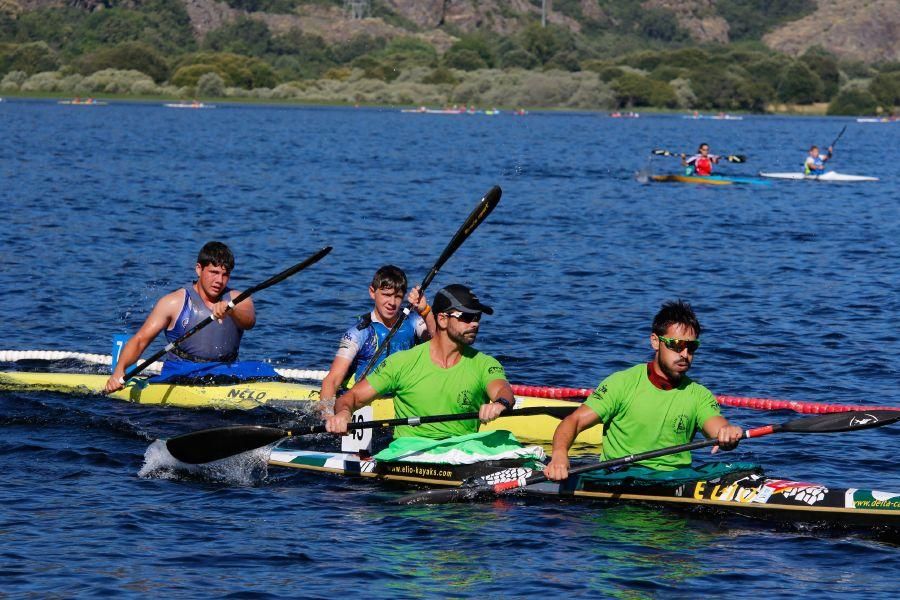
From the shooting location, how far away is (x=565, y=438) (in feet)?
38.6

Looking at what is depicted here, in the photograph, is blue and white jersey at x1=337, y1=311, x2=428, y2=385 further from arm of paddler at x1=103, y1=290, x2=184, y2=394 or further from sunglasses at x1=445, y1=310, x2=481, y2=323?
sunglasses at x1=445, y1=310, x2=481, y2=323

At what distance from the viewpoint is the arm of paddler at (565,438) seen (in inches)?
464

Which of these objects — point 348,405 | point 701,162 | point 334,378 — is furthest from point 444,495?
point 701,162

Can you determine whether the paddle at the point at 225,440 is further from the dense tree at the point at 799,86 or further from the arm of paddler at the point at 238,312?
the dense tree at the point at 799,86

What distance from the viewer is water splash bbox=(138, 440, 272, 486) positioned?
45.3 ft

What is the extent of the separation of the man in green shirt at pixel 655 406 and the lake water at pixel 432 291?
722 millimetres

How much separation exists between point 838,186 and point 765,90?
110950mm

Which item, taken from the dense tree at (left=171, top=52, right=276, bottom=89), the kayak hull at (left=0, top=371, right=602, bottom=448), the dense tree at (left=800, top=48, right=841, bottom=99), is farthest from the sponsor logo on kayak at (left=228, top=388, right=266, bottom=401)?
the dense tree at (left=800, top=48, right=841, bottom=99)

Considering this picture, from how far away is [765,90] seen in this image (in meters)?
163

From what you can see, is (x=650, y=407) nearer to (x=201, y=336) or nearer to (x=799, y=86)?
(x=201, y=336)

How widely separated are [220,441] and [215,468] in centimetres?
42

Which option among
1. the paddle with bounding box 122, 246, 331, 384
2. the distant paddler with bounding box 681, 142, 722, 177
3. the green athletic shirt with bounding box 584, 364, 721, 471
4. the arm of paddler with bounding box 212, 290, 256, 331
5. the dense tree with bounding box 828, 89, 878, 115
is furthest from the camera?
the dense tree with bounding box 828, 89, 878, 115

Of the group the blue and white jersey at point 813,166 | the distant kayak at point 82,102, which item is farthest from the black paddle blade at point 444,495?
the distant kayak at point 82,102

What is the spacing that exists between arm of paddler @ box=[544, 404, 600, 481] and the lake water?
579mm
